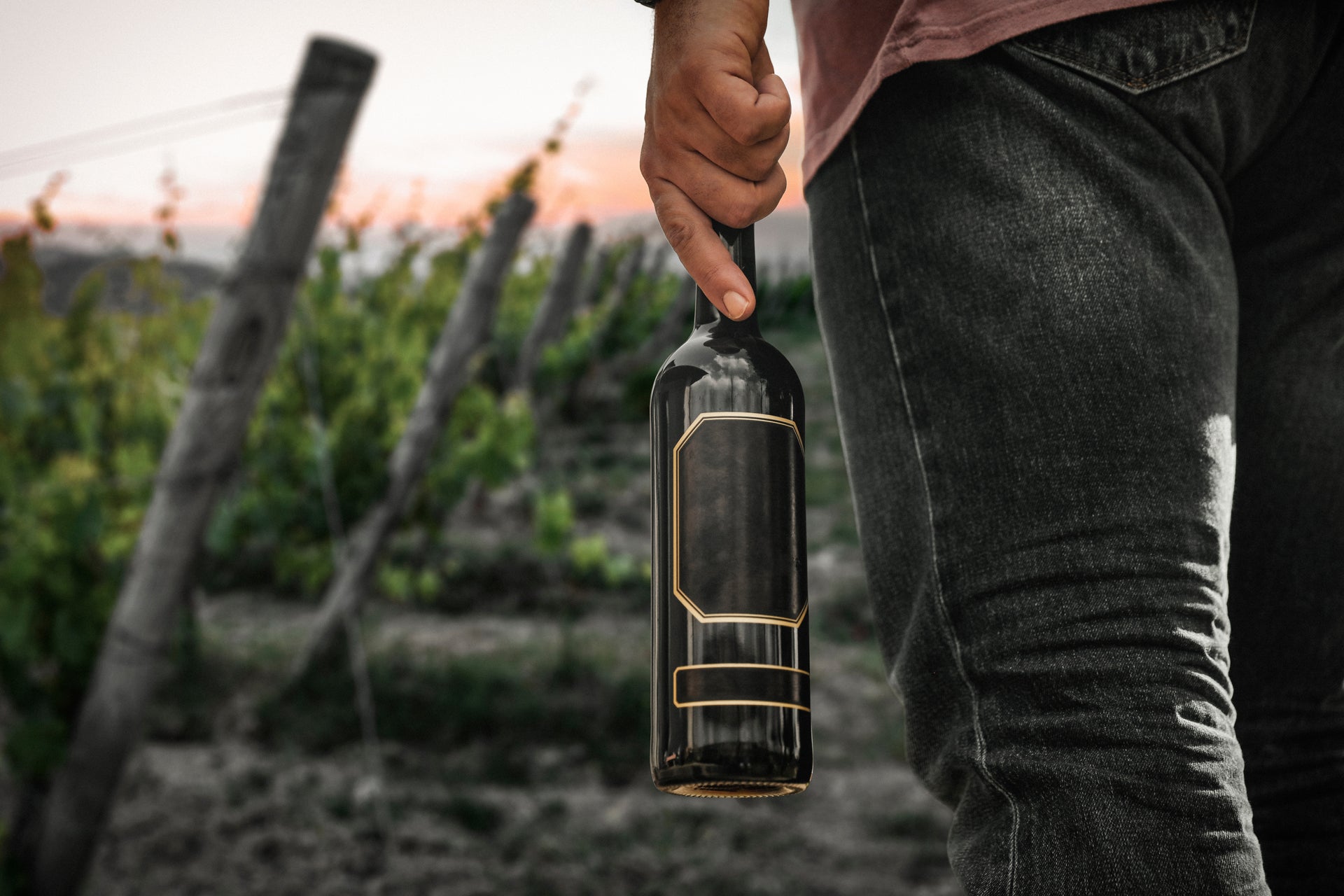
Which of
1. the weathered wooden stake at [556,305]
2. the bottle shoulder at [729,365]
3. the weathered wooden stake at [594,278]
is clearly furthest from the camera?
the weathered wooden stake at [594,278]

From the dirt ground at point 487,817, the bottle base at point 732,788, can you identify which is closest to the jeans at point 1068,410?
the bottle base at point 732,788

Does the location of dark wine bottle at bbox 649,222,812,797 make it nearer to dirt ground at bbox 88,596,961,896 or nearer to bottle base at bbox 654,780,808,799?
bottle base at bbox 654,780,808,799

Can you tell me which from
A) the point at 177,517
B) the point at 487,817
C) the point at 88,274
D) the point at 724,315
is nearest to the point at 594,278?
the point at 88,274

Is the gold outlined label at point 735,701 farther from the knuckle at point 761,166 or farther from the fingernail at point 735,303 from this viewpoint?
the knuckle at point 761,166

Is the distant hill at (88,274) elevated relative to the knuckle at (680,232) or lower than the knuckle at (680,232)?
elevated

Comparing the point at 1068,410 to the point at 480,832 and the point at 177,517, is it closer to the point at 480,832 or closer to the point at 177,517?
the point at 177,517

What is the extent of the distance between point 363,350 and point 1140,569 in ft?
16.1

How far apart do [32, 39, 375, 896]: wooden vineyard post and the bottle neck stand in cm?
217

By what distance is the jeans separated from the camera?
2.41 feet

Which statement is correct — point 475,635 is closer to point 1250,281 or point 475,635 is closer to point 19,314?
point 19,314

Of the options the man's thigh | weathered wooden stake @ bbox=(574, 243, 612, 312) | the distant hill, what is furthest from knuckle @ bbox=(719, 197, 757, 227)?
weathered wooden stake @ bbox=(574, 243, 612, 312)

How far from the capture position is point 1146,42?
0.81 metres

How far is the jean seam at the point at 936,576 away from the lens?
2.45 feet

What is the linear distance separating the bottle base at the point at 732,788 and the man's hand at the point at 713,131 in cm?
38
